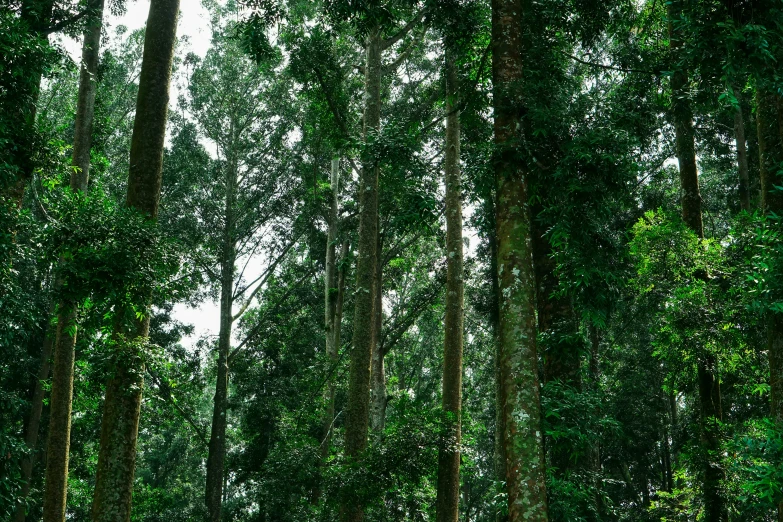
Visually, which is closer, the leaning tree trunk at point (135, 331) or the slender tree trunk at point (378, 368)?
the leaning tree trunk at point (135, 331)

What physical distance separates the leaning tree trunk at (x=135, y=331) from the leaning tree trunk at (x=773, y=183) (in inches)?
303

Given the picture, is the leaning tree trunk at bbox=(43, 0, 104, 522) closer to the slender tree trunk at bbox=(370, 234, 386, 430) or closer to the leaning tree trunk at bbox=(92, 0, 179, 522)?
the leaning tree trunk at bbox=(92, 0, 179, 522)

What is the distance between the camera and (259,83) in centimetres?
2619

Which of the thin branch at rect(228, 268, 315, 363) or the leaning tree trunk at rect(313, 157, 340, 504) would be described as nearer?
the leaning tree trunk at rect(313, 157, 340, 504)

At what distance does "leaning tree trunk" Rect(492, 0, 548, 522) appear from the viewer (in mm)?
5898

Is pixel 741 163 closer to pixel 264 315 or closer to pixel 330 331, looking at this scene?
pixel 330 331

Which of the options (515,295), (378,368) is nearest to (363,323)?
(515,295)

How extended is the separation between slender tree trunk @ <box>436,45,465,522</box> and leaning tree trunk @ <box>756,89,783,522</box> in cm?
493

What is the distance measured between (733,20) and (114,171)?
22993 millimetres

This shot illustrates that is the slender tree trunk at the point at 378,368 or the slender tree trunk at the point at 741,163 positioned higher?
the slender tree trunk at the point at 741,163

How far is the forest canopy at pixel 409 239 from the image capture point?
291 inches

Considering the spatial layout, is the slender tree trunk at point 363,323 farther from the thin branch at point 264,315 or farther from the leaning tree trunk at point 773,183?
the thin branch at point 264,315

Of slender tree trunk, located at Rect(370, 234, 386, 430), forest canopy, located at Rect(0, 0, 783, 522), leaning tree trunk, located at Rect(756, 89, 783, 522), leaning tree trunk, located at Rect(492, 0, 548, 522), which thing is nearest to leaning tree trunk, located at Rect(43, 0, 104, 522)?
forest canopy, located at Rect(0, 0, 783, 522)

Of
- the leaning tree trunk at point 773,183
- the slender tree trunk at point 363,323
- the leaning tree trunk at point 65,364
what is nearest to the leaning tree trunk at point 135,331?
the leaning tree trunk at point 65,364
